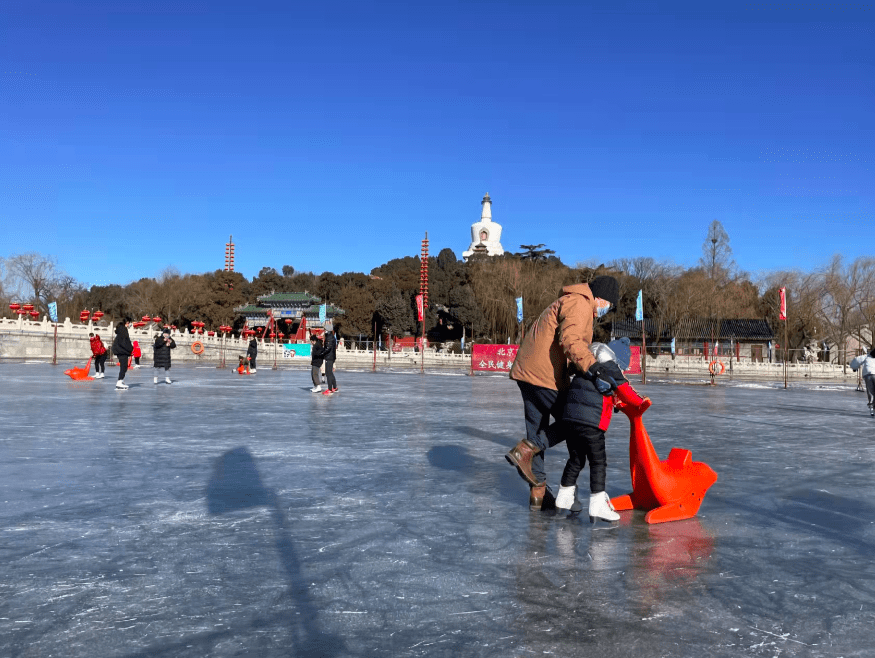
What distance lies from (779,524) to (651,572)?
1468 millimetres

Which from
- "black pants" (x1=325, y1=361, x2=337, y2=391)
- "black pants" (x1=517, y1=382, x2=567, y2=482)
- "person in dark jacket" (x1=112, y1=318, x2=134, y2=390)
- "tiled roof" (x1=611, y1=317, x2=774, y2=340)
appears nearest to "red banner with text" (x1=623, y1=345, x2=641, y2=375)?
"black pants" (x1=325, y1=361, x2=337, y2=391)

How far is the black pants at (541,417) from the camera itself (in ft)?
14.6

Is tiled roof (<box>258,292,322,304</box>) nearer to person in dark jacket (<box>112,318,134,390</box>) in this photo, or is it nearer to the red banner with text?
the red banner with text

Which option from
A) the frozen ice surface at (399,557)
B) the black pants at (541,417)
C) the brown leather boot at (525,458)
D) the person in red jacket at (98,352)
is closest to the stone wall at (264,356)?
the person in red jacket at (98,352)

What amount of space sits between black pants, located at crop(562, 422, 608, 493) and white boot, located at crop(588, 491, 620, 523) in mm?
45

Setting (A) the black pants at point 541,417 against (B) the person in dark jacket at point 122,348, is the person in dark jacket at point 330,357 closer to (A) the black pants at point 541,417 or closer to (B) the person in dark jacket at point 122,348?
(B) the person in dark jacket at point 122,348

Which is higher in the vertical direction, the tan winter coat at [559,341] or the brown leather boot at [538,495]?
the tan winter coat at [559,341]

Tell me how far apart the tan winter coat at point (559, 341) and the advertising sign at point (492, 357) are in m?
24.4

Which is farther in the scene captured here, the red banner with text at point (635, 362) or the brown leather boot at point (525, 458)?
the red banner with text at point (635, 362)

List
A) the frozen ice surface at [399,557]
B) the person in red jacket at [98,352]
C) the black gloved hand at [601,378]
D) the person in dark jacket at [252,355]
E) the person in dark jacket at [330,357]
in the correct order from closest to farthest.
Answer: the frozen ice surface at [399,557]
the black gloved hand at [601,378]
the person in dark jacket at [330,357]
the person in red jacket at [98,352]
the person in dark jacket at [252,355]

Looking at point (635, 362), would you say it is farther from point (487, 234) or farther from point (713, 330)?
point (487, 234)

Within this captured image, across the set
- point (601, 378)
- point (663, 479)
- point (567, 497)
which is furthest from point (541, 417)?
point (663, 479)

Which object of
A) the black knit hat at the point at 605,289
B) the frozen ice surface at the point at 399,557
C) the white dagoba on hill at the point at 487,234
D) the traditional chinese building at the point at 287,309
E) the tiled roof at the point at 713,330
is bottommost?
the frozen ice surface at the point at 399,557

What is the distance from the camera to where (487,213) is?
108812 millimetres
